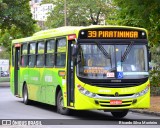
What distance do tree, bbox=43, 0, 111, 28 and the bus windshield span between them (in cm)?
4043

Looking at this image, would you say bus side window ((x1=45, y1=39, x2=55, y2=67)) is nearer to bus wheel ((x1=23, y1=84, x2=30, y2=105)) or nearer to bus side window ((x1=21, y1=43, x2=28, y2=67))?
bus side window ((x1=21, y1=43, x2=28, y2=67))

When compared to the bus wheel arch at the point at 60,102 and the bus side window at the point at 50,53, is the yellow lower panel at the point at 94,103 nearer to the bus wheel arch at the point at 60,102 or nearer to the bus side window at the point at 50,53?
the bus wheel arch at the point at 60,102

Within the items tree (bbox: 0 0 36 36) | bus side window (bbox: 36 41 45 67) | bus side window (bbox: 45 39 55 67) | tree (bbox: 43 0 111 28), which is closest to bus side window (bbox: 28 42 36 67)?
bus side window (bbox: 36 41 45 67)

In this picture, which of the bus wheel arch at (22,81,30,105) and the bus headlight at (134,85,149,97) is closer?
the bus headlight at (134,85,149,97)

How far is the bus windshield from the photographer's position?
15.3m

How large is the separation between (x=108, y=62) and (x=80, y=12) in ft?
138

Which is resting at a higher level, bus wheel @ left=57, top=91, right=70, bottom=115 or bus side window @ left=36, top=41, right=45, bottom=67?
bus side window @ left=36, top=41, right=45, bottom=67

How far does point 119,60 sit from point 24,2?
26758 millimetres

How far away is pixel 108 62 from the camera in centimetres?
1534

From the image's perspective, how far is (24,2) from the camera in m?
Answer: 41.0

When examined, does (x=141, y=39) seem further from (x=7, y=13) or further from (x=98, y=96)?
(x=7, y=13)

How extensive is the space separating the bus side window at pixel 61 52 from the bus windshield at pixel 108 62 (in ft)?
4.66

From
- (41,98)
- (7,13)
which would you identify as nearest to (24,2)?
(7,13)

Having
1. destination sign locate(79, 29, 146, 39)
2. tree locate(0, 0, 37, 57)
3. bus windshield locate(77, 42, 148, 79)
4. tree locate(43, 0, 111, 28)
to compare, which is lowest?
bus windshield locate(77, 42, 148, 79)
